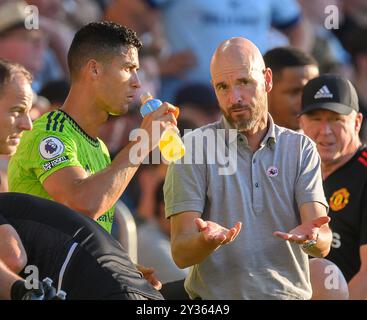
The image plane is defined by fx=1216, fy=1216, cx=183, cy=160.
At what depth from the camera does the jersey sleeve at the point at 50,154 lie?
6.14 metres

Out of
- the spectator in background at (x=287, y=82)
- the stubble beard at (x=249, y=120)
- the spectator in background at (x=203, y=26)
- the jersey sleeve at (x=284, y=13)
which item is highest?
the jersey sleeve at (x=284, y=13)

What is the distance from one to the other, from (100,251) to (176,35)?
220 inches

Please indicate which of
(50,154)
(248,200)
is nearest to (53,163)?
(50,154)

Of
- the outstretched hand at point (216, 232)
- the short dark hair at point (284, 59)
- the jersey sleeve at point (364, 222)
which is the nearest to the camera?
the outstretched hand at point (216, 232)

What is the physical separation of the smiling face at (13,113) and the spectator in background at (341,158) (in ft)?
7.17

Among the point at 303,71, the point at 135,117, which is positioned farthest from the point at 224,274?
the point at 135,117

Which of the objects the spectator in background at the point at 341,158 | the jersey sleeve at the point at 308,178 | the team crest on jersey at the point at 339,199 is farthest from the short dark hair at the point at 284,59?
the jersey sleeve at the point at 308,178

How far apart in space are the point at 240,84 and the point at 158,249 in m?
2.52

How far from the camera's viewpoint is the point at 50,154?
6.16 metres

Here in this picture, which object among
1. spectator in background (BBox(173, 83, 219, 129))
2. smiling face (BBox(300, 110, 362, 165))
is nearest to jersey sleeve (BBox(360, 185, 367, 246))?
smiling face (BBox(300, 110, 362, 165))

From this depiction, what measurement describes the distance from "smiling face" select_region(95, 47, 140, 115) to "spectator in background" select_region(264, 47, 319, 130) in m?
2.17

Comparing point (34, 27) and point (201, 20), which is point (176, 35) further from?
point (34, 27)

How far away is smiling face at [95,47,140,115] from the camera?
6512mm

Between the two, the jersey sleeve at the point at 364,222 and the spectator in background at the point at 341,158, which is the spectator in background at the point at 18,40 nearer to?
the spectator in background at the point at 341,158
